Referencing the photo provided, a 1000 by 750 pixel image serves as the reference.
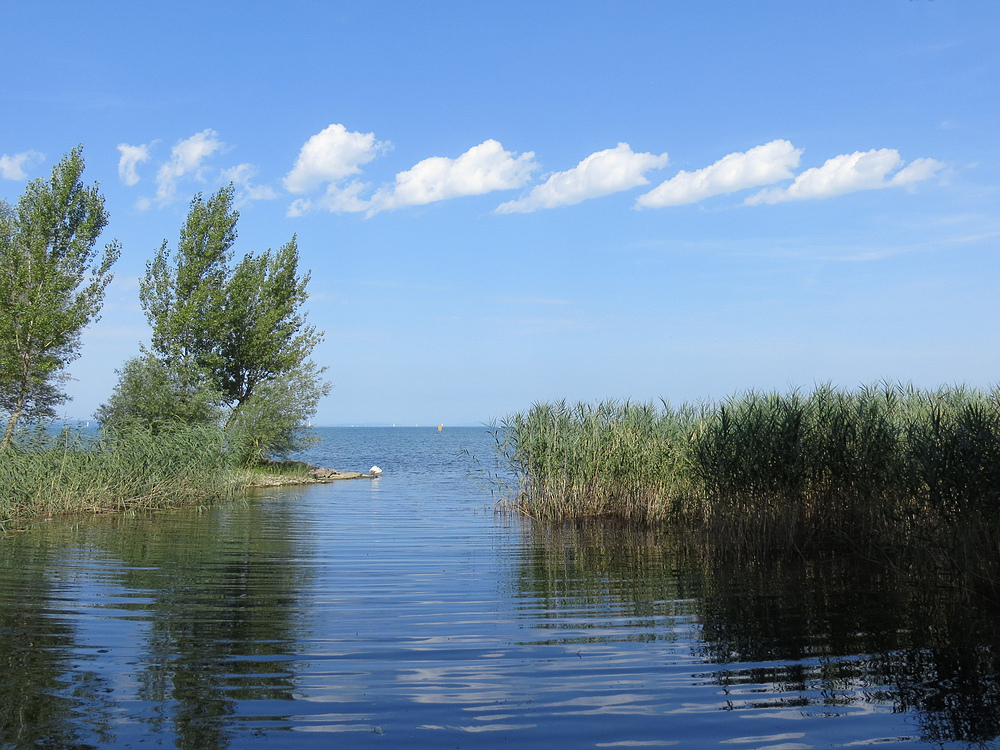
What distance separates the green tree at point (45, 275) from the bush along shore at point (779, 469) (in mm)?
19858

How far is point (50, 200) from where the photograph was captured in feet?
96.9

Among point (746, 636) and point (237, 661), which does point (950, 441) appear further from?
point (237, 661)

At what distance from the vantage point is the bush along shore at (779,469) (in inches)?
404

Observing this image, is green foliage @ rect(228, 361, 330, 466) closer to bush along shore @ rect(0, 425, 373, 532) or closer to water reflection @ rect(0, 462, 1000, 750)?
bush along shore @ rect(0, 425, 373, 532)

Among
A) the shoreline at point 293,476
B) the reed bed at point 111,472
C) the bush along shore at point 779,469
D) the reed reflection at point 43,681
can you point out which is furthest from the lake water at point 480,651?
the shoreline at point 293,476

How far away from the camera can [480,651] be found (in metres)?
7.20

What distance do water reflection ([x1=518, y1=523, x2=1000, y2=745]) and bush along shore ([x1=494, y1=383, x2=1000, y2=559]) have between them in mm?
690

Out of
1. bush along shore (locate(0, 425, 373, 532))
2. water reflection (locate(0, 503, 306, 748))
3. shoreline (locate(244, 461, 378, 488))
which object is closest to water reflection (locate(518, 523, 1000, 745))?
water reflection (locate(0, 503, 306, 748))

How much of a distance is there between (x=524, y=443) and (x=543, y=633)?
34.8 feet

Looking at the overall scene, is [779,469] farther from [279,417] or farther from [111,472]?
[279,417]

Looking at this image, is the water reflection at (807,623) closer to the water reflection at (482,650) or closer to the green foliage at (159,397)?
the water reflection at (482,650)

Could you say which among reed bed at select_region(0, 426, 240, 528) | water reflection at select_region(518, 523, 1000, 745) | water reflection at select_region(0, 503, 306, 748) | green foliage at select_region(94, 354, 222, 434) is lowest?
water reflection at select_region(518, 523, 1000, 745)

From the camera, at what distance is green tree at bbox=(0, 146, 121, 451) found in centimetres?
2848

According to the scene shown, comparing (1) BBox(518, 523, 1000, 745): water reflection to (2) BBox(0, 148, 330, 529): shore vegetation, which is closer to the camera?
(1) BBox(518, 523, 1000, 745): water reflection
